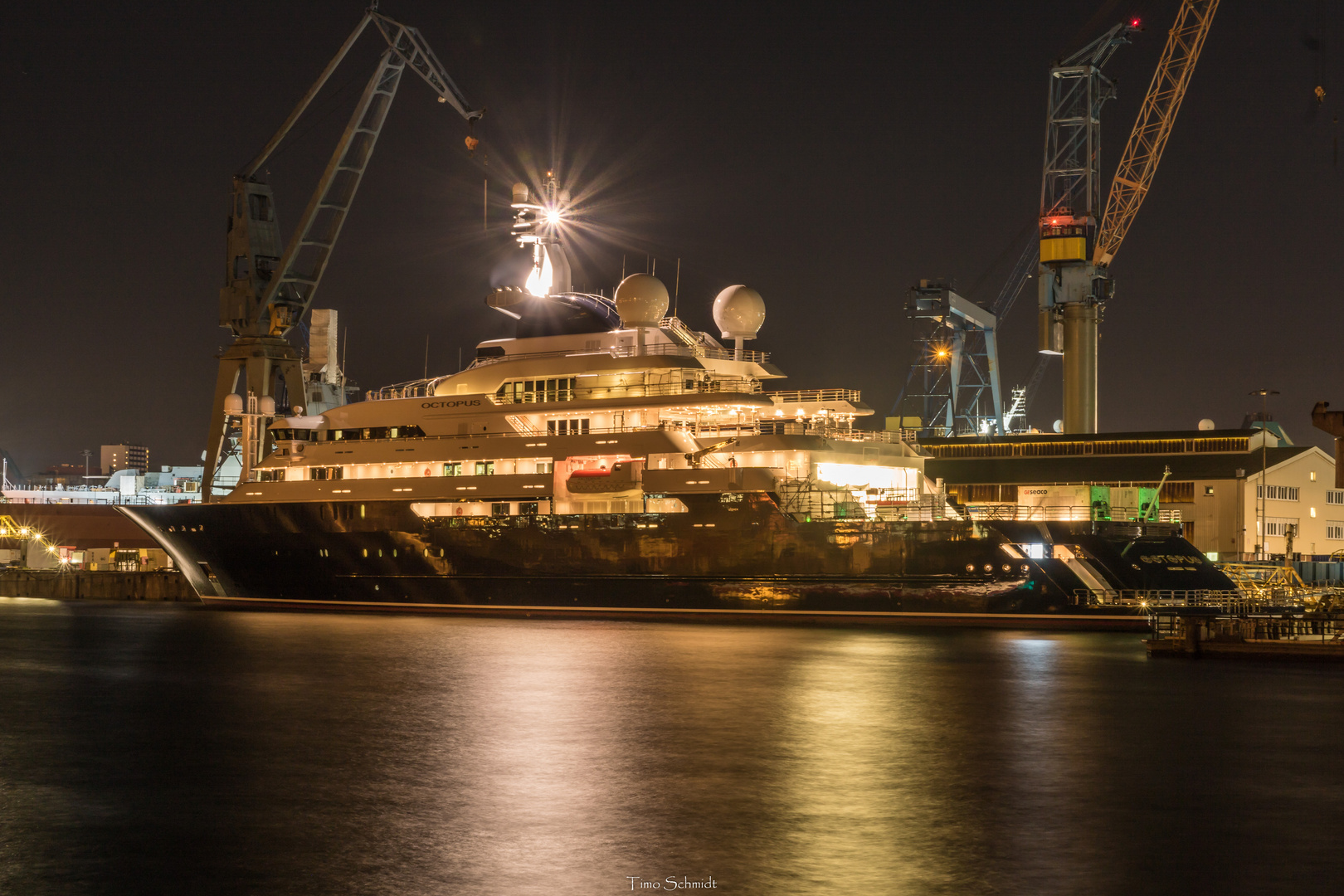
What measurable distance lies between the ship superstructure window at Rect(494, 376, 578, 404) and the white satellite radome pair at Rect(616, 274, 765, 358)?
10.2 ft

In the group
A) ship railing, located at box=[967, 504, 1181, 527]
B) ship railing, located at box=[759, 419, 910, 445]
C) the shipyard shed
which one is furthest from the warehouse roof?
ship railing, located at box=[967, 504, 1181, 527]

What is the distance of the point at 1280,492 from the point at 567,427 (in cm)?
3568

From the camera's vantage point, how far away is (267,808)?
14.9 m

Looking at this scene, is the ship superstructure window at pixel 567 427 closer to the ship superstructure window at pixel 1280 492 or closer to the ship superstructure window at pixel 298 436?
the ship superstructure window at pixel 298 436

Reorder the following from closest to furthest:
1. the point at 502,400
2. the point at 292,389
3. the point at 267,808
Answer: the point at 267,808 → the point at 502,400 → the point at 292,389

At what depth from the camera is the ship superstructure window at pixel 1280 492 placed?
2322 inches

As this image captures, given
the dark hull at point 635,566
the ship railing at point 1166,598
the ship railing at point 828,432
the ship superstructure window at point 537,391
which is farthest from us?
the ship superstructure window at point 537,391

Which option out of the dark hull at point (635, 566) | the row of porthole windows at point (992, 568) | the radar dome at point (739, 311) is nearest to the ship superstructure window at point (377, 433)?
the dark hull at point (635, 566)

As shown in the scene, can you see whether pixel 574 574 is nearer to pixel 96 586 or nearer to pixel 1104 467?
pixel 1104 467

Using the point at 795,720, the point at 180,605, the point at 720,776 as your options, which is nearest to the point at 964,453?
the point at 180,605

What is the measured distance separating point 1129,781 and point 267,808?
10.5 metres

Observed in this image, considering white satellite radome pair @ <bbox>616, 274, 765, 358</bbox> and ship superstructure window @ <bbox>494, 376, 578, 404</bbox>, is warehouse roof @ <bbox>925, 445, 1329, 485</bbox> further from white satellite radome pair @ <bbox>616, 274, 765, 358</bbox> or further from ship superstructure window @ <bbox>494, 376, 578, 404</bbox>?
ship superstructure window @ <bbox>494, 376, 578, 404</bbox>

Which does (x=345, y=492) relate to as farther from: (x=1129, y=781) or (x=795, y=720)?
(x=1129, y=781)

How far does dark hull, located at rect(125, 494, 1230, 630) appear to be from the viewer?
123ft
